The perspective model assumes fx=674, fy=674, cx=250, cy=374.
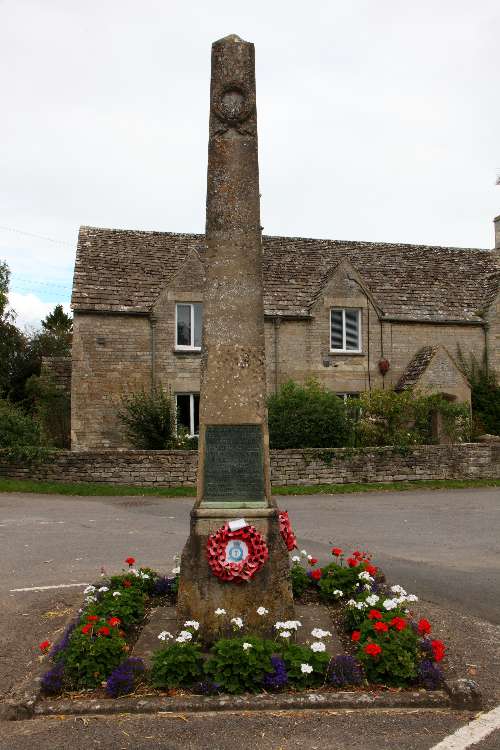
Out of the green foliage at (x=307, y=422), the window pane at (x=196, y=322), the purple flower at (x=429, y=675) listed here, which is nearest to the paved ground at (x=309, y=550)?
the purple flower at (x=429, y=675)

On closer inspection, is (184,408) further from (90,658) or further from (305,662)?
(305,662)

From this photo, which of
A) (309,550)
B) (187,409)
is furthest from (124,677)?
(187,409)

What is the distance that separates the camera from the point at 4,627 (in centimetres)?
689

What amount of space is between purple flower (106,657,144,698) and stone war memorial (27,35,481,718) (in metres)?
0.01

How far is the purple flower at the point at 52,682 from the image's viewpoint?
5.07 metres

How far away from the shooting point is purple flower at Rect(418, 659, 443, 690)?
16.8 ft

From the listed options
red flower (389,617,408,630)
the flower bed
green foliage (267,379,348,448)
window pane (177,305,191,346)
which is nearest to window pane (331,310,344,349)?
green foliage (267,379,348,448)

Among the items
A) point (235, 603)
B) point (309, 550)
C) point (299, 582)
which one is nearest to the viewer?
point (235, 603)

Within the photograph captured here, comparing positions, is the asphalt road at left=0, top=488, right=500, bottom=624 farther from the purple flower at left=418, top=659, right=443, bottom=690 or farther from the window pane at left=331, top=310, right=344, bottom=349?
the window pane at left=331, top=310, right=344, bottom=349

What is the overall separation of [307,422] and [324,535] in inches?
330

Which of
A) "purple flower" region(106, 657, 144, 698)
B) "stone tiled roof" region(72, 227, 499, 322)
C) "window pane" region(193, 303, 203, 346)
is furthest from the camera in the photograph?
"window pane" region(193, 303, 203, 346)

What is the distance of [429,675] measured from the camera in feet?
16.9

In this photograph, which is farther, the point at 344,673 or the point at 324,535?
the point at 324,535

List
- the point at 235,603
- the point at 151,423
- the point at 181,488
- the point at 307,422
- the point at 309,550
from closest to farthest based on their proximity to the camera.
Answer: the point at 235,603 < the point at 309,550 < the point at 181,488 < the point at 307,422 < the point at 151,423
